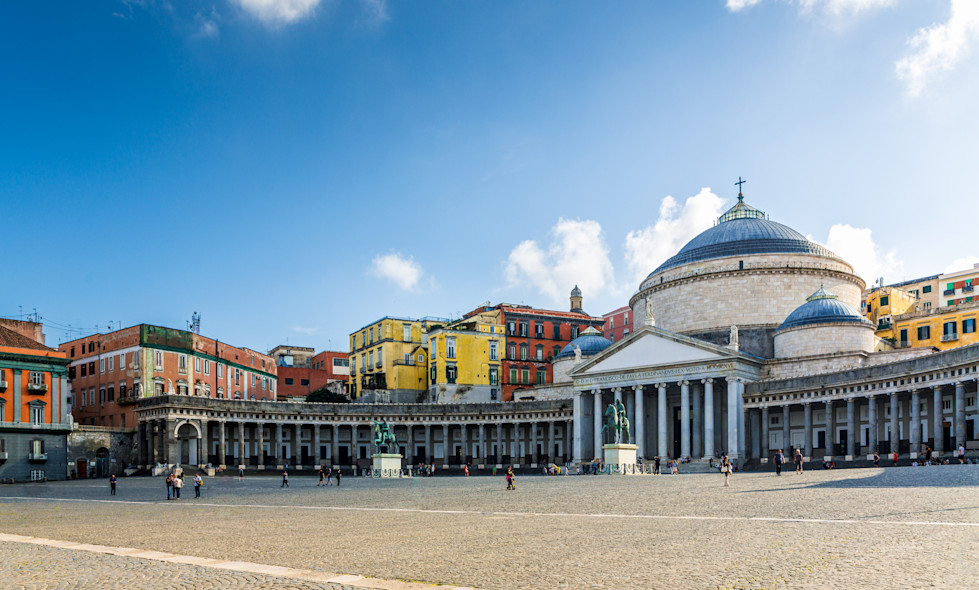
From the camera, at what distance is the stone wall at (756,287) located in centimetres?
7525

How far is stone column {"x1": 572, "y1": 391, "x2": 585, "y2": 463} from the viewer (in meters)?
73.6

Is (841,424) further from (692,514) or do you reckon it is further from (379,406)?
(692,514)

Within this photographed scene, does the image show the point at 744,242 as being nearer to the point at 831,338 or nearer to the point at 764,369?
the point at 764,369

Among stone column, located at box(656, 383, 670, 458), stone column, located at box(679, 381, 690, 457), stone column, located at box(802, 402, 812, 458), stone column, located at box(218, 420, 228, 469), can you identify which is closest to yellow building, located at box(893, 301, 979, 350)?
stone column, located at box(802, 402, 812, 458)

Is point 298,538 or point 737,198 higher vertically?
point 737,198

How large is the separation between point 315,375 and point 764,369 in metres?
55.8

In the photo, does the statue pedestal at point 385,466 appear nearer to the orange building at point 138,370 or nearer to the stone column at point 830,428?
the orange building at point 138,370

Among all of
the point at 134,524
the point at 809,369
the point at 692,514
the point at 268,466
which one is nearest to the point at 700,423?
the point at 809,369

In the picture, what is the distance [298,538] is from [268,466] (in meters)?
60.6

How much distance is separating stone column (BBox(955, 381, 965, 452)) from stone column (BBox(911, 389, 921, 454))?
120 inches

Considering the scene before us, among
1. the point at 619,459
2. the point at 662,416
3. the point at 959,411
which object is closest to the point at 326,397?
the point at 662,416

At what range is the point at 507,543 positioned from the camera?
15.7m

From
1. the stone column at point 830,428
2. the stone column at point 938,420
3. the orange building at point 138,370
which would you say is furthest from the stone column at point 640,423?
the orange building at point 138,370

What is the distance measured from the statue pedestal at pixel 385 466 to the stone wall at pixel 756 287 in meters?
31.1
